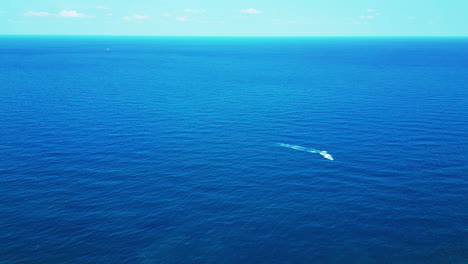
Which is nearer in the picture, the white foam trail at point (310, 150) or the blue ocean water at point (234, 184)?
the blue ocean water at point (234, 184)

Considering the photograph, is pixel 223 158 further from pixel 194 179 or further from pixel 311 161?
pixel 311 161

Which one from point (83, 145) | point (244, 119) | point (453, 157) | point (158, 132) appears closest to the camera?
point (453, 157)

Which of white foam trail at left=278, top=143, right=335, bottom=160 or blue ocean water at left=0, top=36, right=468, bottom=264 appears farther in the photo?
white foam trail at left=278, top=143, right=335, bottom=160

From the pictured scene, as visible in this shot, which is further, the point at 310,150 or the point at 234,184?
the point at 310,150

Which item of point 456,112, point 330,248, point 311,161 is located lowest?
point 330,248

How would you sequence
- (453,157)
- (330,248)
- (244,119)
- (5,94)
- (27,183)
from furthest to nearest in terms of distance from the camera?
(5,94) < (244,119) < (453,157) < (27,183) < (330,248)

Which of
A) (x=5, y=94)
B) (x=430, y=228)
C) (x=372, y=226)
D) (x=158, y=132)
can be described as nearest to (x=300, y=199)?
(x=372, y=226)

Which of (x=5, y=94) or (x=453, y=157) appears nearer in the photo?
(x=453, y=157)

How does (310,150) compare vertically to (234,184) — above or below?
above

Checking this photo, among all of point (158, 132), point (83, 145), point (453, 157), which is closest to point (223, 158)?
point (158, 132)

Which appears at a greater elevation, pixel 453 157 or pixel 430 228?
pixel 453 157
